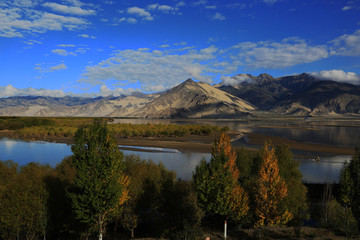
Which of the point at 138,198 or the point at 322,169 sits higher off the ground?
the point at 138,198

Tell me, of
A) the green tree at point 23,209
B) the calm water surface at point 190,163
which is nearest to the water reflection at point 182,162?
the calm water surface at point 190,163

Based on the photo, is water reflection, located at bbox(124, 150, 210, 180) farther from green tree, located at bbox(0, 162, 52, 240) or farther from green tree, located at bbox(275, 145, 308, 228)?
green tree, located at bbox(0, 162, 52, 240)

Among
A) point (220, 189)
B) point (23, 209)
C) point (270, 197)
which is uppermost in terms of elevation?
point (220, 189)

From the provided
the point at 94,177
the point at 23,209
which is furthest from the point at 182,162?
the point at 94,177

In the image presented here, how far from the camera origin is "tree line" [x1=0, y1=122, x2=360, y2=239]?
22.8 m

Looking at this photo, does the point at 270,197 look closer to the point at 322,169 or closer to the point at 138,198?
the point at 138,198

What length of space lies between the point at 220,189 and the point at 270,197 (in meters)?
5.68

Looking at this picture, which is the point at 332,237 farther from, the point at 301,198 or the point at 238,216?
the point at 301,198

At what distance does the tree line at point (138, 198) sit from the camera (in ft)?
74.8

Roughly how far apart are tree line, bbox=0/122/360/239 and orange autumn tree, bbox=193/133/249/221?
0.32 feet

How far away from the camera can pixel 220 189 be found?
1092 inches

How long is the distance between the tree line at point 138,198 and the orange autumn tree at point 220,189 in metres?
0.10

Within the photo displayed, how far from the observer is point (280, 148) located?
151ft

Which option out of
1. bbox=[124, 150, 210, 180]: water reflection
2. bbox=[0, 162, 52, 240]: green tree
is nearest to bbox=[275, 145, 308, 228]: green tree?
bbox=[124, 150, 210, 180]: water reflection
